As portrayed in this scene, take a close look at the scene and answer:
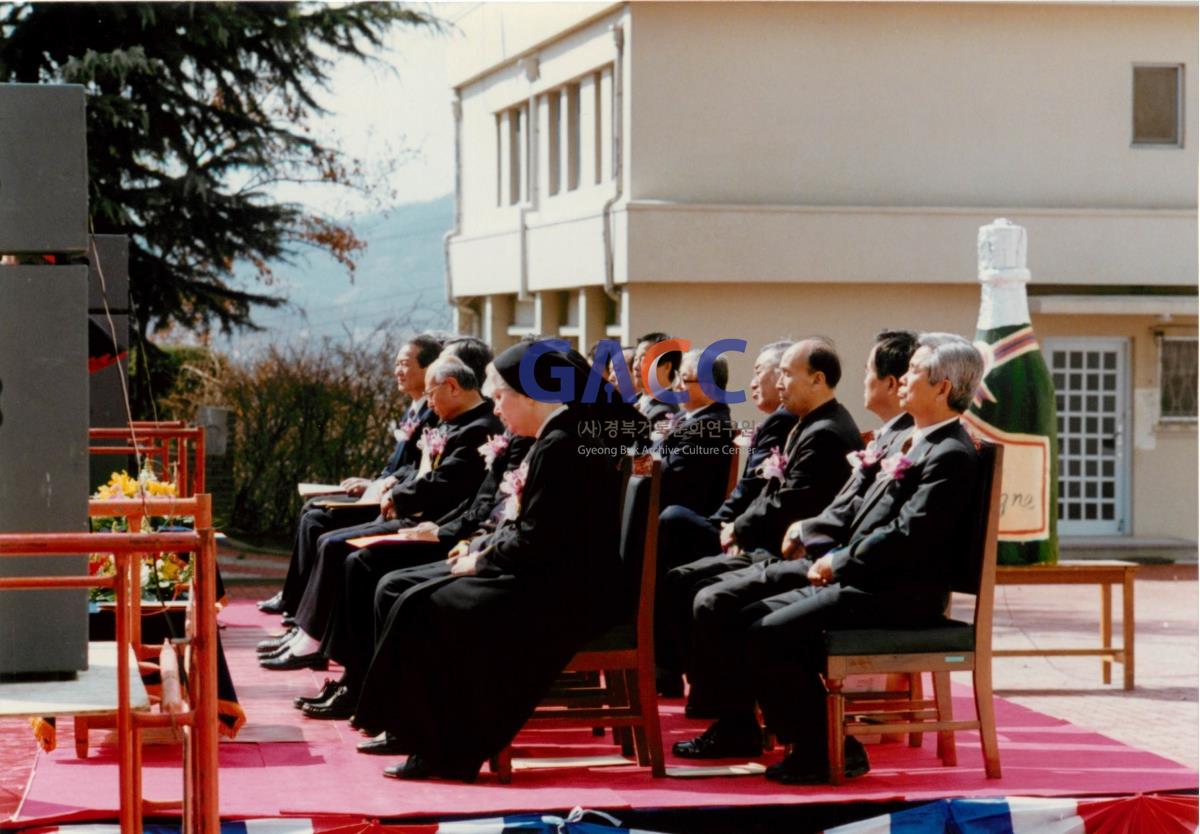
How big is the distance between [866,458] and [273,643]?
4601 mm

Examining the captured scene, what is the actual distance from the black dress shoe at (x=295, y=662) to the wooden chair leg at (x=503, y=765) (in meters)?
3.10

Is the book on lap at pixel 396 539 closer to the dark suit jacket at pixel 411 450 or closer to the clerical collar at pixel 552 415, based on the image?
the dark suit jacket at pixel 411 450

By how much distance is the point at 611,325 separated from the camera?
76.8 ft

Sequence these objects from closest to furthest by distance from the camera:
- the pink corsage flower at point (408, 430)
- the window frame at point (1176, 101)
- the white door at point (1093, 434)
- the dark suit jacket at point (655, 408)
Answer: the dark suit jacket at point (655, 408), the pink corsage flower at point (408, 430), the window frame at point (1176, 101), the white door at point (1093, 434)

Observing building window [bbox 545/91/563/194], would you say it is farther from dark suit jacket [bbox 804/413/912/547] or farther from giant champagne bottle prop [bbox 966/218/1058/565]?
dark suit jacket [bbox 804/413/912/547]

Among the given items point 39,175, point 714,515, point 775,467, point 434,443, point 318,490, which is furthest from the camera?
point 318,490

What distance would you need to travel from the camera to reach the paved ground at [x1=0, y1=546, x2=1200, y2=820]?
888cm

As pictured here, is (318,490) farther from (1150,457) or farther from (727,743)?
(1150,457)

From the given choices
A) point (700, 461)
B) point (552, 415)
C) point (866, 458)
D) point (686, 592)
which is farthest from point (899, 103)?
point (552, 415)

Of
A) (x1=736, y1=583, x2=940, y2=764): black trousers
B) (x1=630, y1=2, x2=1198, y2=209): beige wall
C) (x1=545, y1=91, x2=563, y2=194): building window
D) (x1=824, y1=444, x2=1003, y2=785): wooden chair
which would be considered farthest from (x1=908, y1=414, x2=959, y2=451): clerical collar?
(x1=545, y1=91, x2=563, y2=194): building window

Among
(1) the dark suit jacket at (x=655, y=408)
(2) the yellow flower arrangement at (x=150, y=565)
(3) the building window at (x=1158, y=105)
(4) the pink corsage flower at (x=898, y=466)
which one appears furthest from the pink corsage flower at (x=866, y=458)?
(3) the building window at (x=1158, y=105)

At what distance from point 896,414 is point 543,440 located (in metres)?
1.60

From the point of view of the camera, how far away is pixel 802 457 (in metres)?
7.91

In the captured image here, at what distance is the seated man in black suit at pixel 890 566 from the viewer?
22.5ft
